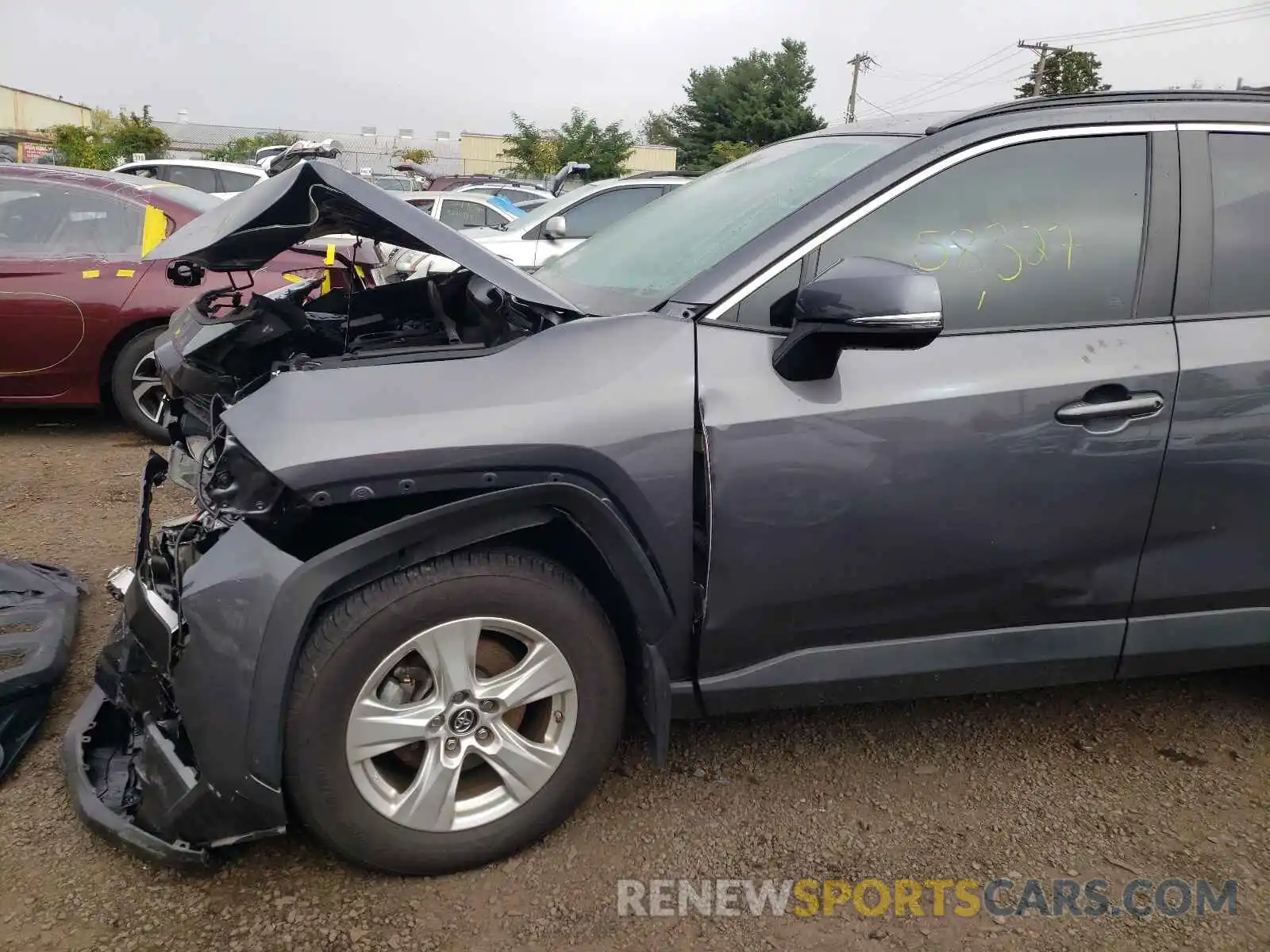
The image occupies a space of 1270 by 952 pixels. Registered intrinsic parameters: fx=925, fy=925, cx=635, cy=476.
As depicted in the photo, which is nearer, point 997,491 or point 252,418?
point 252,418

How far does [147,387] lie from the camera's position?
17.7 ft

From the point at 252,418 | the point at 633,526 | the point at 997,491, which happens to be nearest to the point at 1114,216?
the point at 997,491

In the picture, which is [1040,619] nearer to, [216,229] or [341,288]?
[216,229]

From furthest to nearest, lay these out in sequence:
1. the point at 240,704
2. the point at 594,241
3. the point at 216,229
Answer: the point at 594,241, the point at 216,229, the point at 240,704

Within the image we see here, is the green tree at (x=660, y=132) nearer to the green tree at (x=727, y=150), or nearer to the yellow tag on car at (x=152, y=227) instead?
the green tree at (x=727, y=150)

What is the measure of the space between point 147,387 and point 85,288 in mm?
623

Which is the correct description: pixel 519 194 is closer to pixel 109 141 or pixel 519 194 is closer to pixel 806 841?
pixel 806 841

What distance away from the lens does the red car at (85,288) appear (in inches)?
202

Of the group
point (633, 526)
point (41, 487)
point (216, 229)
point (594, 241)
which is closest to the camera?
point (633, 526)

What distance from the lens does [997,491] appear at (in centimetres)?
221

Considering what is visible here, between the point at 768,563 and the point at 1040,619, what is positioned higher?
the point at 768,563

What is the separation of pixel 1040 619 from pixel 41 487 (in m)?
4.65

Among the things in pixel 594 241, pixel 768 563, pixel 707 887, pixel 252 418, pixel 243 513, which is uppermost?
pixel 594 241

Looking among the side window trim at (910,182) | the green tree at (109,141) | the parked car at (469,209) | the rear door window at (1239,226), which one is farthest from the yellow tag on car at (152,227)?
the green tree at (109,141)
